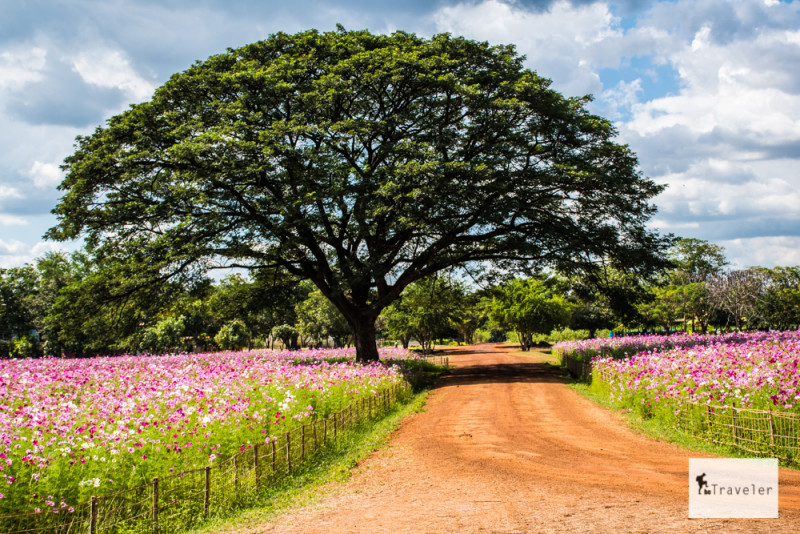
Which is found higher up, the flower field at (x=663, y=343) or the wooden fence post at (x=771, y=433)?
the flower field at (x=663, y=343)

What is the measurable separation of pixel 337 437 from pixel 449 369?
949 inches

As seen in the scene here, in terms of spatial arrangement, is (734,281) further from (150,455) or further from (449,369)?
(150,455)

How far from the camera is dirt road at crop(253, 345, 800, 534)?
710 centimetres

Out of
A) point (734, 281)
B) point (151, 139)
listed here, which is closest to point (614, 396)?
point (151, 139)

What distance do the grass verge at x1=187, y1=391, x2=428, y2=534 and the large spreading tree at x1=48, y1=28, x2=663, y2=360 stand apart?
1066 cm

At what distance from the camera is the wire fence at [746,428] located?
10.2 meters

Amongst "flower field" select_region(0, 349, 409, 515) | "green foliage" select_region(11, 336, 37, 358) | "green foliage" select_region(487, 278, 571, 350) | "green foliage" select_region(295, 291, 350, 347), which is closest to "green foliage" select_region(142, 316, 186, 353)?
"green foliage" select_region(11, 336, 37, 358)

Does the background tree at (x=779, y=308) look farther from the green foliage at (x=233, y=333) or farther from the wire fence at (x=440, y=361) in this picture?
the green foliage at (x=233, y=333)

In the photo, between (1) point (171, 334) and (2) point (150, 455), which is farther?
(1) point (171, 334)

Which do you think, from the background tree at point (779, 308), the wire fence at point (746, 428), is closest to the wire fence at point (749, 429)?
the wire fence at point (746, 428)

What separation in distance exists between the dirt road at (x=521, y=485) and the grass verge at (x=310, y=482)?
309 mm

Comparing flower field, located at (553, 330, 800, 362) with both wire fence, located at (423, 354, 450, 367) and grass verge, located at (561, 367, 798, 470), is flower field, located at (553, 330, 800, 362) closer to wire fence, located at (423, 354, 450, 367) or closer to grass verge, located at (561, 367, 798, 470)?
grass verge, located at (561, 367, 798, 470)

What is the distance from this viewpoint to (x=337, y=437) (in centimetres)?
1338

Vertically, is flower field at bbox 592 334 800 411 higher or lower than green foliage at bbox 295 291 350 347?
lower
